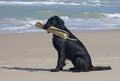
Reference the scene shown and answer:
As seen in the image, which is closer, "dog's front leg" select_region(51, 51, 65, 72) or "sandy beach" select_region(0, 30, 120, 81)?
"sandy beach" select_region(0, 30, 120, 81)

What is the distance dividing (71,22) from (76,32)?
434 cm

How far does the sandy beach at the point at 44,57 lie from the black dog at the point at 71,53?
179 mm

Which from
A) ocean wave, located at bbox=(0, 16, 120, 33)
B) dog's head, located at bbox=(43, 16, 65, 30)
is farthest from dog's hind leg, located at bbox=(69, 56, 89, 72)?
ocean wave, located at bbox=(0, 16, 120, 33)

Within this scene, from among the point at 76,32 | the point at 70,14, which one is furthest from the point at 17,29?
the point at 70,14

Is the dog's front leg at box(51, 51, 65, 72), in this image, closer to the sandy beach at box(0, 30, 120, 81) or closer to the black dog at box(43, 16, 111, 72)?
the black dog at box(43, 16, 111, 72)

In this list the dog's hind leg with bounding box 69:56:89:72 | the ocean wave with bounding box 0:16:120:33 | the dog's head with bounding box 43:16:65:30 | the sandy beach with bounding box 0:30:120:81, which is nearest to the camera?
the sandy beach with bounding box 0:30:120:81

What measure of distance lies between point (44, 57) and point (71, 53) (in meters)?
2.27

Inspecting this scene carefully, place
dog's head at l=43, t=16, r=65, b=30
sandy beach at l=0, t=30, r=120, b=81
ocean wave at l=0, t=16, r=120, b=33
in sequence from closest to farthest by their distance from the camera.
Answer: sandy beach at l=0, t=30, r=120, b=81 < dog's head at l=43, t=16, r=65, b=30 < ocean wave at l=0, t=16, r=120, b=33

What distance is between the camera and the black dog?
9.69 m

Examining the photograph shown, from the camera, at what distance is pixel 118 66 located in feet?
33.3

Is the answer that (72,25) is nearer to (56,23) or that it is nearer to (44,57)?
(44,57)

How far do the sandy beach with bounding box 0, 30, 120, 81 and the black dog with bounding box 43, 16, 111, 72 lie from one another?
0.18 m

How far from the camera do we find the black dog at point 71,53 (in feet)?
31.8

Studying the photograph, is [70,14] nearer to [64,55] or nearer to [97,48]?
[97,48]
